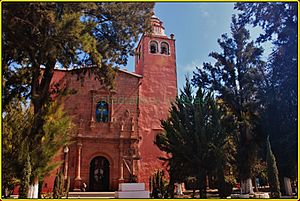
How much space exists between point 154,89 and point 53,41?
47.2ft

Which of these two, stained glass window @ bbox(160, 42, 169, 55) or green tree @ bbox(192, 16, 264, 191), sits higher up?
stained glass window @ bbox(160, 42, 169, 55)

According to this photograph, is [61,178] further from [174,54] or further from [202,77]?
[174,54]

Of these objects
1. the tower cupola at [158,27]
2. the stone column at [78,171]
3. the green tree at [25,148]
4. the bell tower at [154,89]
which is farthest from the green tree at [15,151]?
the tower cupola at [158,27]

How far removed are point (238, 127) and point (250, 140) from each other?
0.91 metres

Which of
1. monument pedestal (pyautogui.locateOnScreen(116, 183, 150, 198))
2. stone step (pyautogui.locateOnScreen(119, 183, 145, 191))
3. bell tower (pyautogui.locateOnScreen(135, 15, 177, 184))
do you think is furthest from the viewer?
bell tower (pyautogui.locateOnScreen(135, 15, 177, 184))

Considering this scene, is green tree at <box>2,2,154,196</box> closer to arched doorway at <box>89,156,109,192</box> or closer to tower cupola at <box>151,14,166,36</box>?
arched doorway at <box>89,156,109,192</box>

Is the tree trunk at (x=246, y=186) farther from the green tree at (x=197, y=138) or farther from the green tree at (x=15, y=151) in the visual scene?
the green tree at (x=15, y=151)

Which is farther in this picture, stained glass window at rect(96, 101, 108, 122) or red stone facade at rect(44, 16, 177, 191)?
stained glass window at rect(96, 101, 108, 122)

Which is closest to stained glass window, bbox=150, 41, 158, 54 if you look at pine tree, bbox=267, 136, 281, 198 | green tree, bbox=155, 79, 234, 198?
green tree, bbox=155, 79, 234, 198

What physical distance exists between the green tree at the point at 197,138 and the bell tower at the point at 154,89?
660 centimetres

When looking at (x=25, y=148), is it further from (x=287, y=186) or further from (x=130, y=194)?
(x=287, y=186)

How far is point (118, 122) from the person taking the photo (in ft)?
68.7

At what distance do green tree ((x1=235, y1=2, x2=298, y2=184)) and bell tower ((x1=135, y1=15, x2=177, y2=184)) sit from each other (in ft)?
28.1

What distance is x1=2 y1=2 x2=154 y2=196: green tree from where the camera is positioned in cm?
850
